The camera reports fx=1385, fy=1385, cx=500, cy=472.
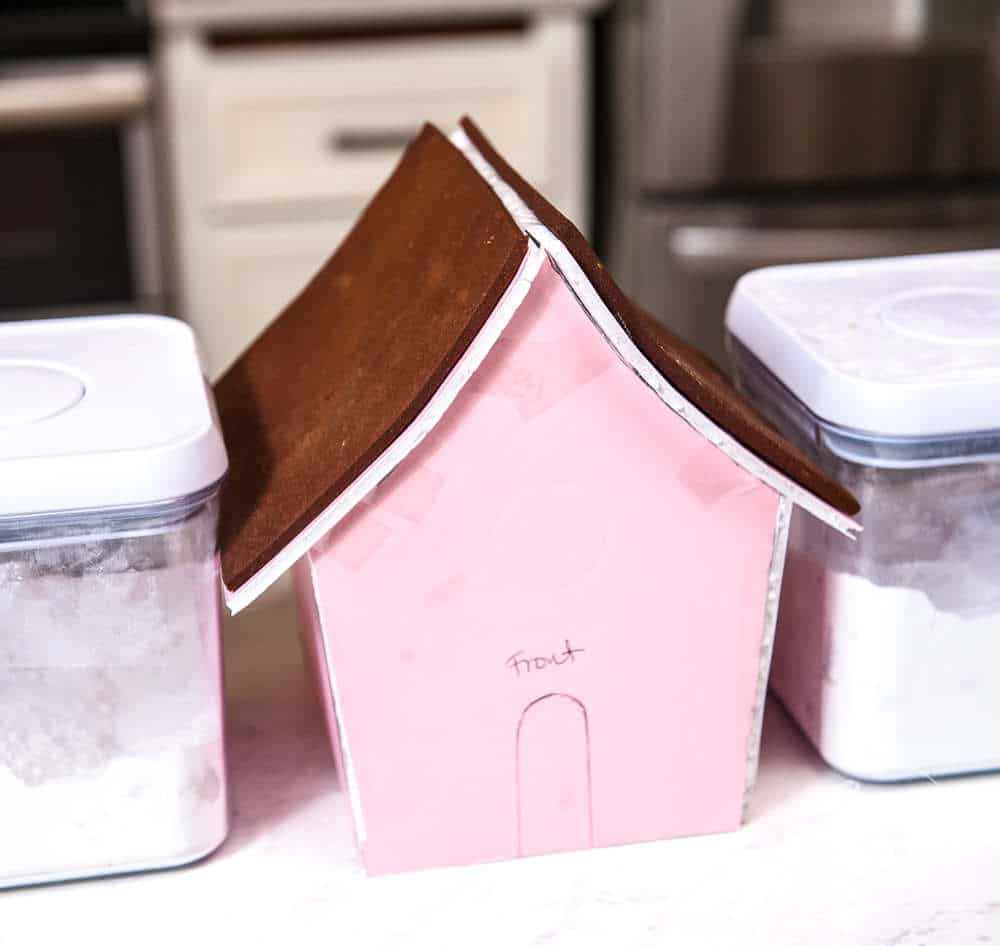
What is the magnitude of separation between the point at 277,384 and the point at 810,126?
1.17 meters

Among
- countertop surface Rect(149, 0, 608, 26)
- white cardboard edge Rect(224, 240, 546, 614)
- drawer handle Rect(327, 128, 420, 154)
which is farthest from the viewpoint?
drawer handle Rect(327, 128, 420, 154)

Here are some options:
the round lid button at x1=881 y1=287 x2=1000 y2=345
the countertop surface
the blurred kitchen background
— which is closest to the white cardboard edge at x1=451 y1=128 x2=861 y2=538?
the round lid button at x1=881 y1=287 x2=1000 y2=345

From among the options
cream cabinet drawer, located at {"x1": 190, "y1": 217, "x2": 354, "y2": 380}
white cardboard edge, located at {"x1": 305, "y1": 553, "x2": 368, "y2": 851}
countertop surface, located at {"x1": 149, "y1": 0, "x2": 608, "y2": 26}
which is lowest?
cream cabinet drawer, located at {"x1": 190, "y1": 217, "x2": 354, "y2": 380}

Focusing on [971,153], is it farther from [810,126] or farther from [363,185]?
[363,185]

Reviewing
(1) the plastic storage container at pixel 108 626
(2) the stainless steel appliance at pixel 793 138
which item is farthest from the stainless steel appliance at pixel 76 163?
(1) the plastic storage container at pixel 108 626

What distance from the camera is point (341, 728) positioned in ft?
1.74

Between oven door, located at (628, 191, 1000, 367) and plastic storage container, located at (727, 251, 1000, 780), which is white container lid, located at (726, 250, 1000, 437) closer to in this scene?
plastic storage container, located at (727, 251, 1000, 780)

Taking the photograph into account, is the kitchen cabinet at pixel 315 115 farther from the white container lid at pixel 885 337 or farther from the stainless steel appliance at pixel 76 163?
the white container lid at pixel 885 337

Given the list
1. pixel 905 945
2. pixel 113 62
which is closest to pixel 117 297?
pixel 113 62

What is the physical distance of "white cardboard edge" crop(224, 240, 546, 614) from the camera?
1.58 ft

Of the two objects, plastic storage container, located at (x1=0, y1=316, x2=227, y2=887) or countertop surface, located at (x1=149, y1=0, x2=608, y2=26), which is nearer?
plastic storage container, located at (x1=0, y1=316, x2=227, y2=887)

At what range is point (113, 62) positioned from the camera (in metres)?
1.62

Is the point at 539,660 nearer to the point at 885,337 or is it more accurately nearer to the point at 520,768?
the point at 520,768

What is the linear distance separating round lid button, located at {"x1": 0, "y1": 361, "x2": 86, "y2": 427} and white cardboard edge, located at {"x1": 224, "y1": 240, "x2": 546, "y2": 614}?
0.10 meters
